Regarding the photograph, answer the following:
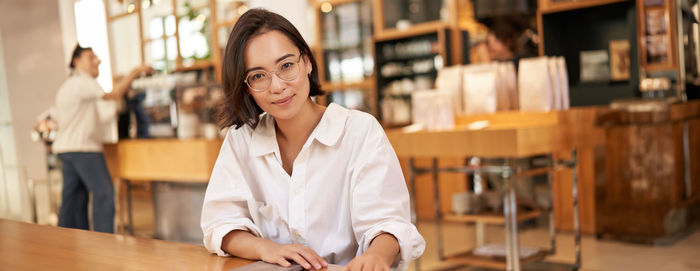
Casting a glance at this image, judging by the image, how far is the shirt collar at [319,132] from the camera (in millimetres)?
1426

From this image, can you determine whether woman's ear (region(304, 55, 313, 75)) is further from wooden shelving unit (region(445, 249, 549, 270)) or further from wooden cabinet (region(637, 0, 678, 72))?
wooden cabinet (region(637, 0, 678, 72))

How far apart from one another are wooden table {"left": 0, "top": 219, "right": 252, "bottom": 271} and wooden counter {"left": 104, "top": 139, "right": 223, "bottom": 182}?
95.8 inches

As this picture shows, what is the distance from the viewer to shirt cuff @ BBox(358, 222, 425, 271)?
1.32 m

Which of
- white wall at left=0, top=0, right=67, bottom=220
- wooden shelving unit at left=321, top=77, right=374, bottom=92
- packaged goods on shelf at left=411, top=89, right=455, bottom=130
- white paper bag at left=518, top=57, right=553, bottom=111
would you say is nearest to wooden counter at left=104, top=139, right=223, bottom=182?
white wall at left=0, top=0, right=67, bottom=220

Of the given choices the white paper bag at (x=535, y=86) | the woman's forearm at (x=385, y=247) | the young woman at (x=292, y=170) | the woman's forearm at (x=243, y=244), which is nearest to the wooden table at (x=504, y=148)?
the white paper bag at (x=535, y=86)

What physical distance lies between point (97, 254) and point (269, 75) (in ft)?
1.70

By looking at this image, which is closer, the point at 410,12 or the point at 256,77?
the point at 256,77

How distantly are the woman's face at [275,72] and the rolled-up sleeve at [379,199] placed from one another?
0.19m

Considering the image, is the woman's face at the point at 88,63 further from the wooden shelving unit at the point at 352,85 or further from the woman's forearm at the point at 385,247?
the wooden shelving unit at the point at 352,85

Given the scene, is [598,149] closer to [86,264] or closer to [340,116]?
[340,116]

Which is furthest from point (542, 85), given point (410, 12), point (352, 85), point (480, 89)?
point (352, 85)

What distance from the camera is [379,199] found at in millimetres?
1363

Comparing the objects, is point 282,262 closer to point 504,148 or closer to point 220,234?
point 220,234

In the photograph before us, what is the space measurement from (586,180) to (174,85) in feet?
9.98
